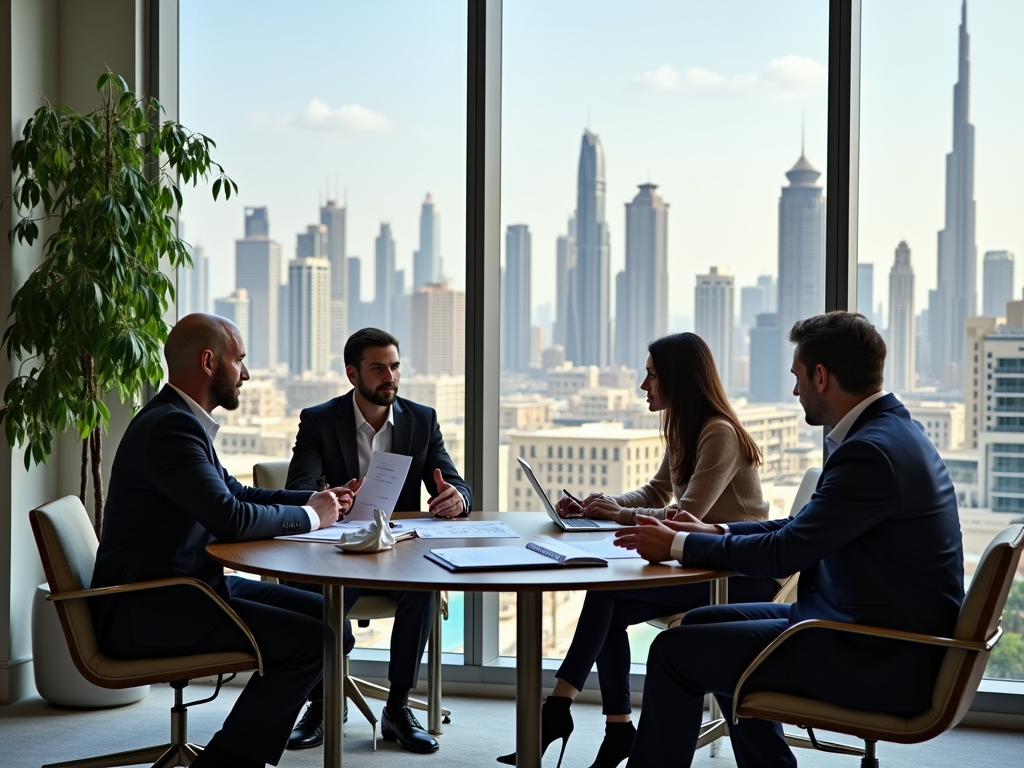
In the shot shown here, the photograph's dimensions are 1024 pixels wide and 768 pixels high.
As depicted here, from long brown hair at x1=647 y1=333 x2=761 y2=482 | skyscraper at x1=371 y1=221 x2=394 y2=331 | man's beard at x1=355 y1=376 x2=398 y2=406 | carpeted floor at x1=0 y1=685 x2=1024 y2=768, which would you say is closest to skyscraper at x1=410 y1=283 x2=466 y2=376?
skyscraper at x1=371 y1=221 x2=394 y2=331

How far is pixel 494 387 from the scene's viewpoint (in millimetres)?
4523

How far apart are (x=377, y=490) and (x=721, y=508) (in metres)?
1.12

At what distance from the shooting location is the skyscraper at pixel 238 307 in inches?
188

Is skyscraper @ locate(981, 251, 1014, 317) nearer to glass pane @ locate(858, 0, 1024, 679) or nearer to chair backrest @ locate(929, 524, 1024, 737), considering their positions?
glass pane @ locate(858, 0, 1024, 679)

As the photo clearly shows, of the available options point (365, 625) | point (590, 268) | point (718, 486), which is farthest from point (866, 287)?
point (365, 625)

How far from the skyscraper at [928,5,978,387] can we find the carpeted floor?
1379 millimetres

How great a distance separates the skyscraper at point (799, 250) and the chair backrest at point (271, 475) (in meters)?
1.99

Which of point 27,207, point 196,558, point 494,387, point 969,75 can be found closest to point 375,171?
point 494,387

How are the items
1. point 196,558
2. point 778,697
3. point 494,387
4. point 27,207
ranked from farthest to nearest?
1. point 494,387
2. point 27,207
3. point 196,558
4. point 778,697

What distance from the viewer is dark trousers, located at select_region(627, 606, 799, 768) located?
8.36ft

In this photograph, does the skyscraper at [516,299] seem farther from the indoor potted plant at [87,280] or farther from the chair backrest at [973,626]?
the chair backrest at [973,626]

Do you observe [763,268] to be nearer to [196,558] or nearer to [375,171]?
[375,171]

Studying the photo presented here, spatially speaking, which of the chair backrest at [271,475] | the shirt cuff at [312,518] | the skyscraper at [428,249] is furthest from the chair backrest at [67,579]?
the skyscraper at [428,249]

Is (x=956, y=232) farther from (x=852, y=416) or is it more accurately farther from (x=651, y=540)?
(x=651, y=540)
